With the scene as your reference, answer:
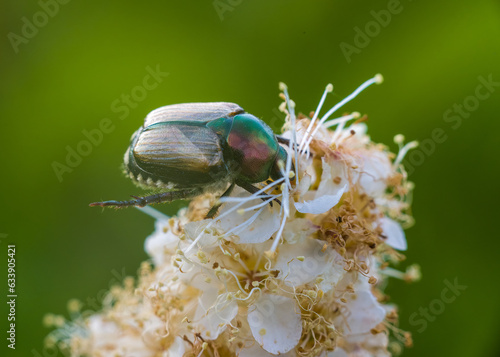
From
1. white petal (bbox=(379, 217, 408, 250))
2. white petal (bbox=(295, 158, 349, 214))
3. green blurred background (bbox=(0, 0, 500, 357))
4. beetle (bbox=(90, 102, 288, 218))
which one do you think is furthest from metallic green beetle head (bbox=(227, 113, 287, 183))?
green blurred background (bbox=(0, 0, 500, 357))

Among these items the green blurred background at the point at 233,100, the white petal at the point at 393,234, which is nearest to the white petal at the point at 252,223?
the white petal at the point at 393,234

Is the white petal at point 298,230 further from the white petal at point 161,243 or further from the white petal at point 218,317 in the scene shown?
the white petal at point 161,243

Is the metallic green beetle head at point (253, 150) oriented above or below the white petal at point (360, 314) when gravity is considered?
above

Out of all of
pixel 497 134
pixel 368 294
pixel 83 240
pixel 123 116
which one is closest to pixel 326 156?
pixel 368 294

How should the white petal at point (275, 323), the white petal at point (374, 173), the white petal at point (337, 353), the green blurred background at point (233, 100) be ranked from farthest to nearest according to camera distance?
1. the green blurred background at point (233, 100)
2. the white petal at point (374, 173)
3. the white petal at point (337, 353)
4. the white petal at point (275, 323)

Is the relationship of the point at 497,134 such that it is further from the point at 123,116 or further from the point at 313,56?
the point at 123,116

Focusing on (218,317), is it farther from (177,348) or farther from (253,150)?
(253,150)
